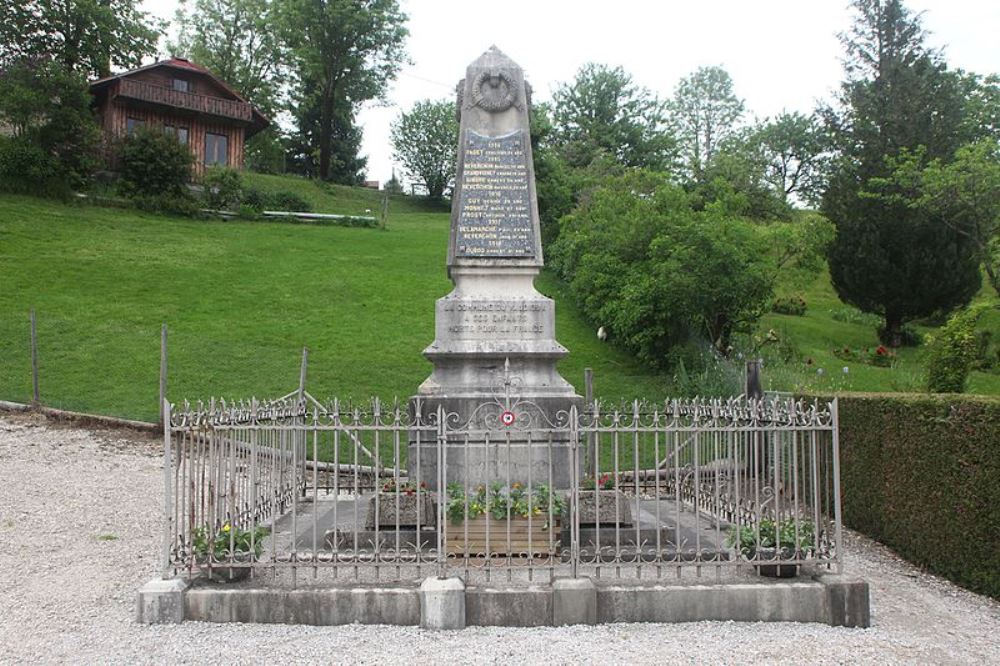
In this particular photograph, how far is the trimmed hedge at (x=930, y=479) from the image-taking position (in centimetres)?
677

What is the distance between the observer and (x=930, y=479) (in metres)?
7.57

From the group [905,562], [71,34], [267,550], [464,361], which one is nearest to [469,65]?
[464,361]

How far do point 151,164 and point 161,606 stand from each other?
33.3 m

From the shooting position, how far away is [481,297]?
29.6ft

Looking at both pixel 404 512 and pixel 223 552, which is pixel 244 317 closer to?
pixel 404 512

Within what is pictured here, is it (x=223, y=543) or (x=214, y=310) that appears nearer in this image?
(x=223, y=543)

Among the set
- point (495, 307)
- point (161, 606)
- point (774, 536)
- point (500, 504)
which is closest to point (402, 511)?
point (500, 504)

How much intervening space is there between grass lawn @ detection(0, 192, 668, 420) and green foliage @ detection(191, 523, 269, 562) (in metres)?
9.63

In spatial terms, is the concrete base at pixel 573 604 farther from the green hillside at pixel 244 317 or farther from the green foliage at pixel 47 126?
the green foliage at pixel 47 126

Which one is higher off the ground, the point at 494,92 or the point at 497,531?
Result: the point at 494,92

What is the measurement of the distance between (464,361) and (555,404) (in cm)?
110

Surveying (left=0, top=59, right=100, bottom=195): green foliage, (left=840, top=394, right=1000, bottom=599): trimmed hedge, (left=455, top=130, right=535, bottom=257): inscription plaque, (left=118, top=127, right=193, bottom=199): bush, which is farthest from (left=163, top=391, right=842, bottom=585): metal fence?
(left=0, top=59, right=100, bottom=195): green foliage

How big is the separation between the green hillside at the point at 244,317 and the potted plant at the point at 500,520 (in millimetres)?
9380

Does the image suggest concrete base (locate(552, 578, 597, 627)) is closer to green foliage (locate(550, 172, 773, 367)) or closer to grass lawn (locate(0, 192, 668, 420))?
grass lawn (locate(0, 192, 668, 420))
